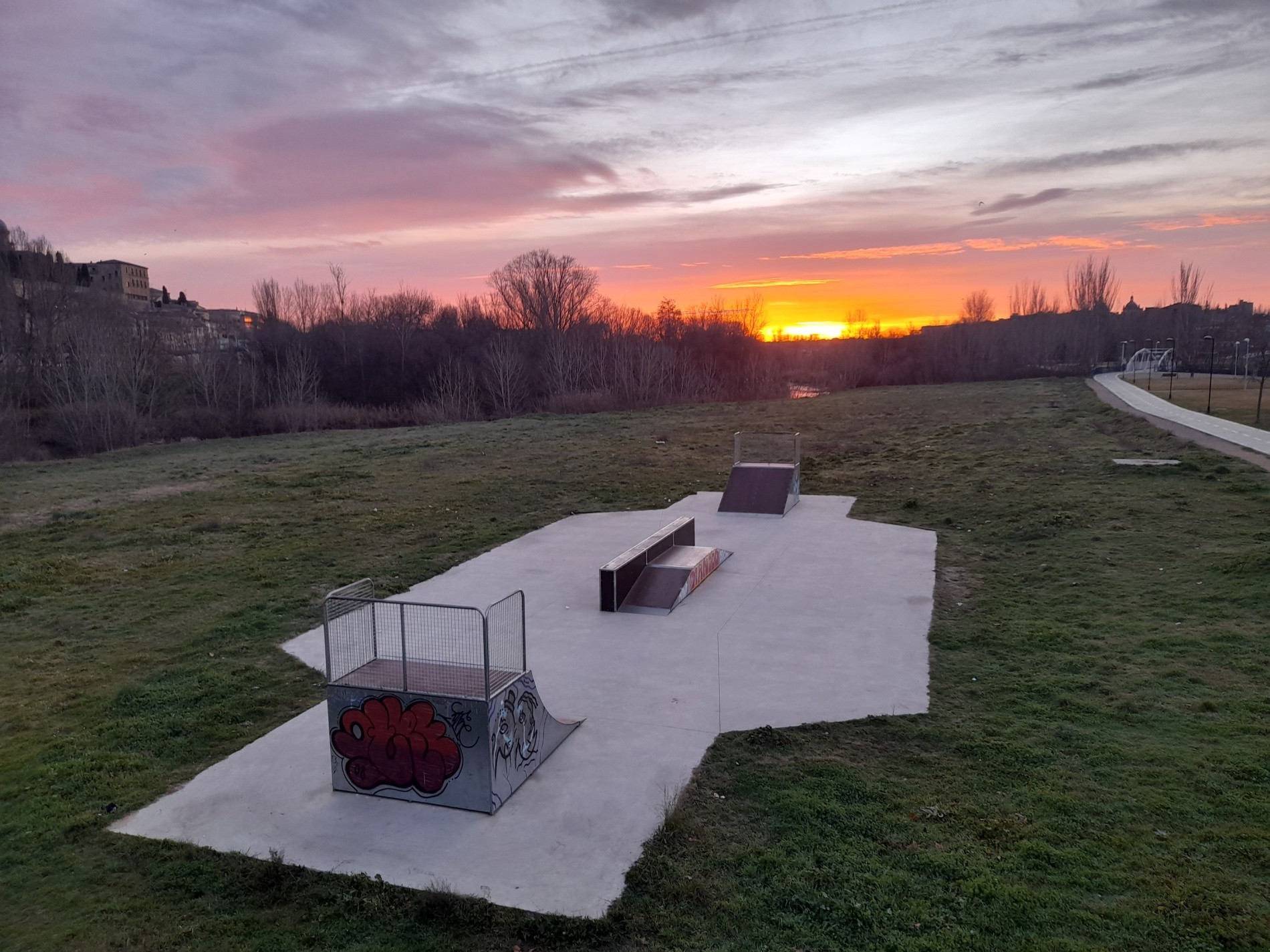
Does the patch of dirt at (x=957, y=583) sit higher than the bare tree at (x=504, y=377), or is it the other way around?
the bare tree at (x=504, y=377)

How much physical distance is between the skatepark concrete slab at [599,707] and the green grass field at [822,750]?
0.27 m

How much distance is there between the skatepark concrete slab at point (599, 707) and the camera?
602 cm

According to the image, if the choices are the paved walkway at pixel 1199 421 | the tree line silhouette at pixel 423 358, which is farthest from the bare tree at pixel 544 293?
the paved walkway at pixel 1199 421

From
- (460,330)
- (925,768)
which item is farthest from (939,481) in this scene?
(460,330)

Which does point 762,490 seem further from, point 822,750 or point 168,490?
point 168,490

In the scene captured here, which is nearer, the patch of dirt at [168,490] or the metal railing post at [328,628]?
the metal railing post at [328,628]

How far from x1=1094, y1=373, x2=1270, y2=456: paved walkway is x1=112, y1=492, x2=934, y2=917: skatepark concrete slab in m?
17.6

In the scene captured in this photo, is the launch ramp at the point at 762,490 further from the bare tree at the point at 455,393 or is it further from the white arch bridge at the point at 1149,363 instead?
the white arch bridge at the point at 1149,363

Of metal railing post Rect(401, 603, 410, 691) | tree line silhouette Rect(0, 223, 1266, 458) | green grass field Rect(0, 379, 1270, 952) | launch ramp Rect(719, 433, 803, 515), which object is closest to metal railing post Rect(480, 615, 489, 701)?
metal railing post Rect(401, 603, 410, 691)

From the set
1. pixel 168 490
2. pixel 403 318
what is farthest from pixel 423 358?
pixel 168 490

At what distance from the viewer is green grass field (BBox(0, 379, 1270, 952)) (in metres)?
5.25

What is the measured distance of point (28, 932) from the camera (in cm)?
532

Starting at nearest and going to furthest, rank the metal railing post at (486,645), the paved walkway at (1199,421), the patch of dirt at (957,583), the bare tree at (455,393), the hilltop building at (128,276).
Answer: the metal railing post at (486,645) → the patch of dirt at (957,583) → the paved walkway at (1199,421) → the bare tree at (455,393) → the hilltop building at (128,276)

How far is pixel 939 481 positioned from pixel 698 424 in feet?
58.2
